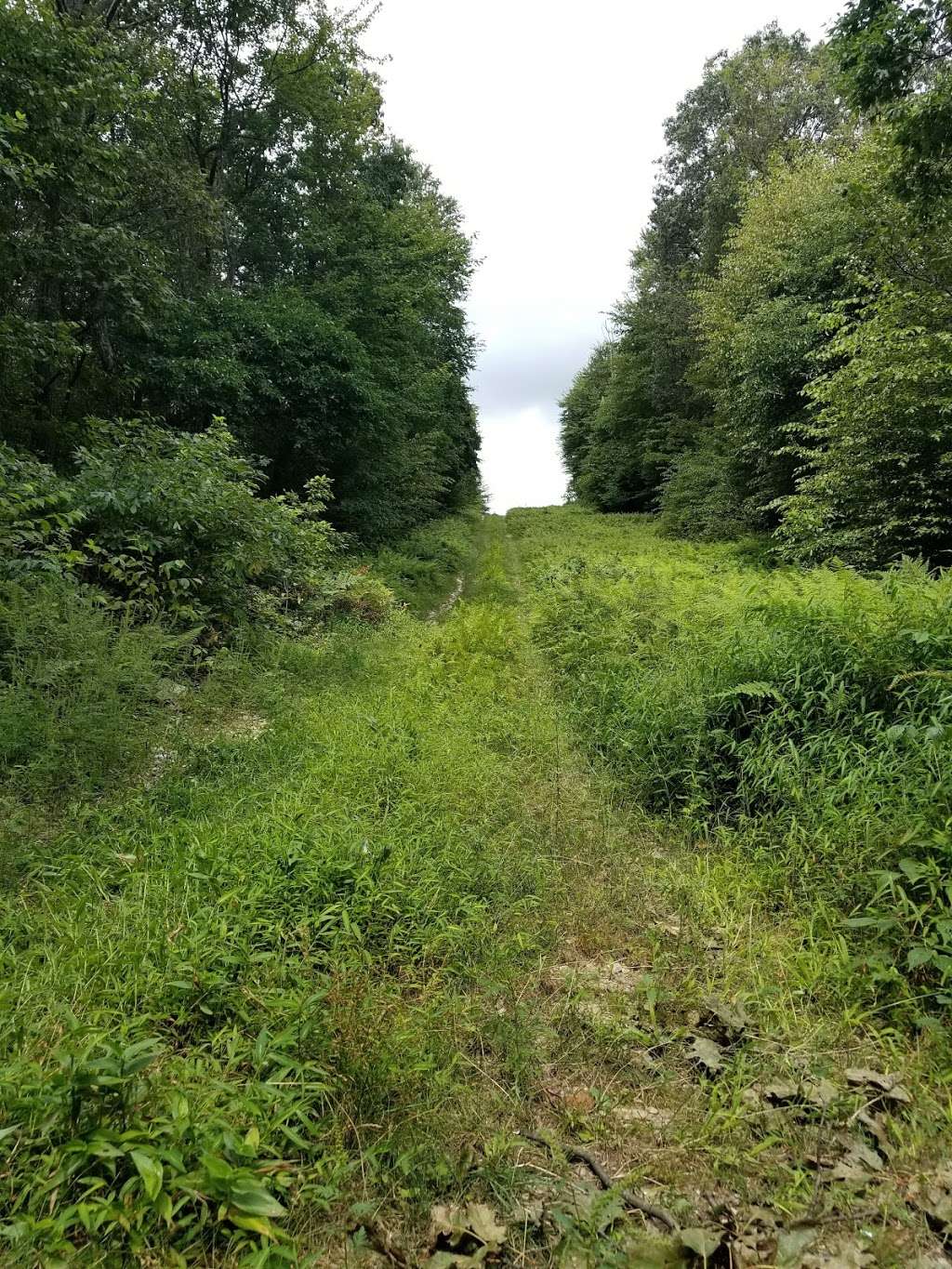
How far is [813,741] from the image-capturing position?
159 inches

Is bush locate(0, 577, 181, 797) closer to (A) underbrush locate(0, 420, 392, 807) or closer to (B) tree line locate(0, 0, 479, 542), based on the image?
(A) underbrush locate(0, 420, 392, 807)

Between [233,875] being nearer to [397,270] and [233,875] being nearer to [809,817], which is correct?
[809,817]

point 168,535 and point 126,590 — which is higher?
point 168,535

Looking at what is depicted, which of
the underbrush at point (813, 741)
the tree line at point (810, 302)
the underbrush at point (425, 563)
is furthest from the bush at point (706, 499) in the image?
the underbrush at point (813, 741)

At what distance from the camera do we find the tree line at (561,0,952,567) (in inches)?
325

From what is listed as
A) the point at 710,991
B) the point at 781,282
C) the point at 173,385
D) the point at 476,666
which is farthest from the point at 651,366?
the point at 710,991

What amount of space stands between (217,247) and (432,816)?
16.3 meters

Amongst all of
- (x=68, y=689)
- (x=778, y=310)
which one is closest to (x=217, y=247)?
(x=778, y=310)

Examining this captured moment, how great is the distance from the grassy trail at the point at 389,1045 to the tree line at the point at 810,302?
27.8ft

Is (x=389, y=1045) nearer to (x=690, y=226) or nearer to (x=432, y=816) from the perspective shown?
(x=432, y=816)

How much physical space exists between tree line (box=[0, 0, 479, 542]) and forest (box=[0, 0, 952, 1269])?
0.12m

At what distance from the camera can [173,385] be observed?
37.7 ft

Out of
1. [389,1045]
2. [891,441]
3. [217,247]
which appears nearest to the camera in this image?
[389,1045]

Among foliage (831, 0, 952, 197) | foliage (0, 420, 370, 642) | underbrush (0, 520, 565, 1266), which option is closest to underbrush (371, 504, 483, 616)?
foliage (0, 420, 370, 642)
